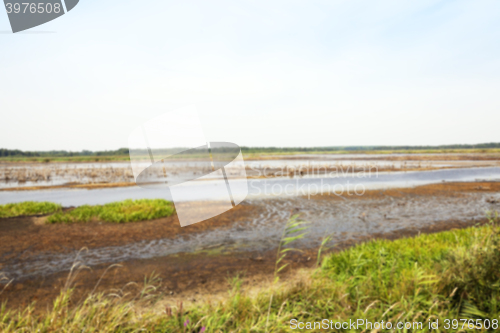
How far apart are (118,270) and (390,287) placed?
19.3 feet

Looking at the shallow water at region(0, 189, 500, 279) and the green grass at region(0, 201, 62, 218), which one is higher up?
the green grass at region(0, 201, 62, 218)

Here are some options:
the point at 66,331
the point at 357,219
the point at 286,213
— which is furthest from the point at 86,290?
the point at 357,219

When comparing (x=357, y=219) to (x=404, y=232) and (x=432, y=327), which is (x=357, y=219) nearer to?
(x=404, y=232)

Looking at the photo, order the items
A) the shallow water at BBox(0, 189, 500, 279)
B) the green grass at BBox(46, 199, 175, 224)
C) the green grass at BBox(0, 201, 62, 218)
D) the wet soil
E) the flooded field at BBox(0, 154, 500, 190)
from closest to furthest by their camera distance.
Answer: the wet soil, the shallow water at BBox(0, 189, 500, 279), the green grass at BBox(46, 199, 175, 224), the green grass at BBox(0, 201, 62, 218), the flooded field at BBox(0, 154, 500, 190)

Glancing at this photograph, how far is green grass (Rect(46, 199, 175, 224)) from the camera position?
10945mm

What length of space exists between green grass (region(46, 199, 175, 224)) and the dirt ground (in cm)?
52

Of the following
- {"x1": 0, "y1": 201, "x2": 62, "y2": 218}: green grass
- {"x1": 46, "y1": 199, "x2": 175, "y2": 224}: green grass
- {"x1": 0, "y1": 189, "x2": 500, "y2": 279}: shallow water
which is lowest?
{"x1": 0, "y1": 189, "x2": 500, "y2": 279}: shallow water

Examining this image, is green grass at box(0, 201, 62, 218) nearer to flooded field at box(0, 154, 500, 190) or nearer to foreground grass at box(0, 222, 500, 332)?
flooded field at box(0, 154, 500, 190)

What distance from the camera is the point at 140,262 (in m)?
7.18

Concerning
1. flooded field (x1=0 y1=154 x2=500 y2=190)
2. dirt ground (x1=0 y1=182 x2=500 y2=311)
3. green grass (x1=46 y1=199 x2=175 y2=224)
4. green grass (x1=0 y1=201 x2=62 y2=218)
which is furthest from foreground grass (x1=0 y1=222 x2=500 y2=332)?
flooded field (x1=0 y1=154 x2=500 y2=190)

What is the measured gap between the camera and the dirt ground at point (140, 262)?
5492 millimetres

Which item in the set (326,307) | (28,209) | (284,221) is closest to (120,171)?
(28,209)

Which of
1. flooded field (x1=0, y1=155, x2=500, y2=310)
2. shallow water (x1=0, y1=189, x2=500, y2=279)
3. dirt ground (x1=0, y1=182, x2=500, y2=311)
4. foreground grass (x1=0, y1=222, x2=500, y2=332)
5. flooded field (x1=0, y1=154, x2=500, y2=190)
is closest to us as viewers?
foreground grass (x1=0, y1=222, x2=500, y2=332)

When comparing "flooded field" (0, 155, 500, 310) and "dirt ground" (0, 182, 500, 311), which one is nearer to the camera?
"dirt ground" (0, 182, 500, 311)
